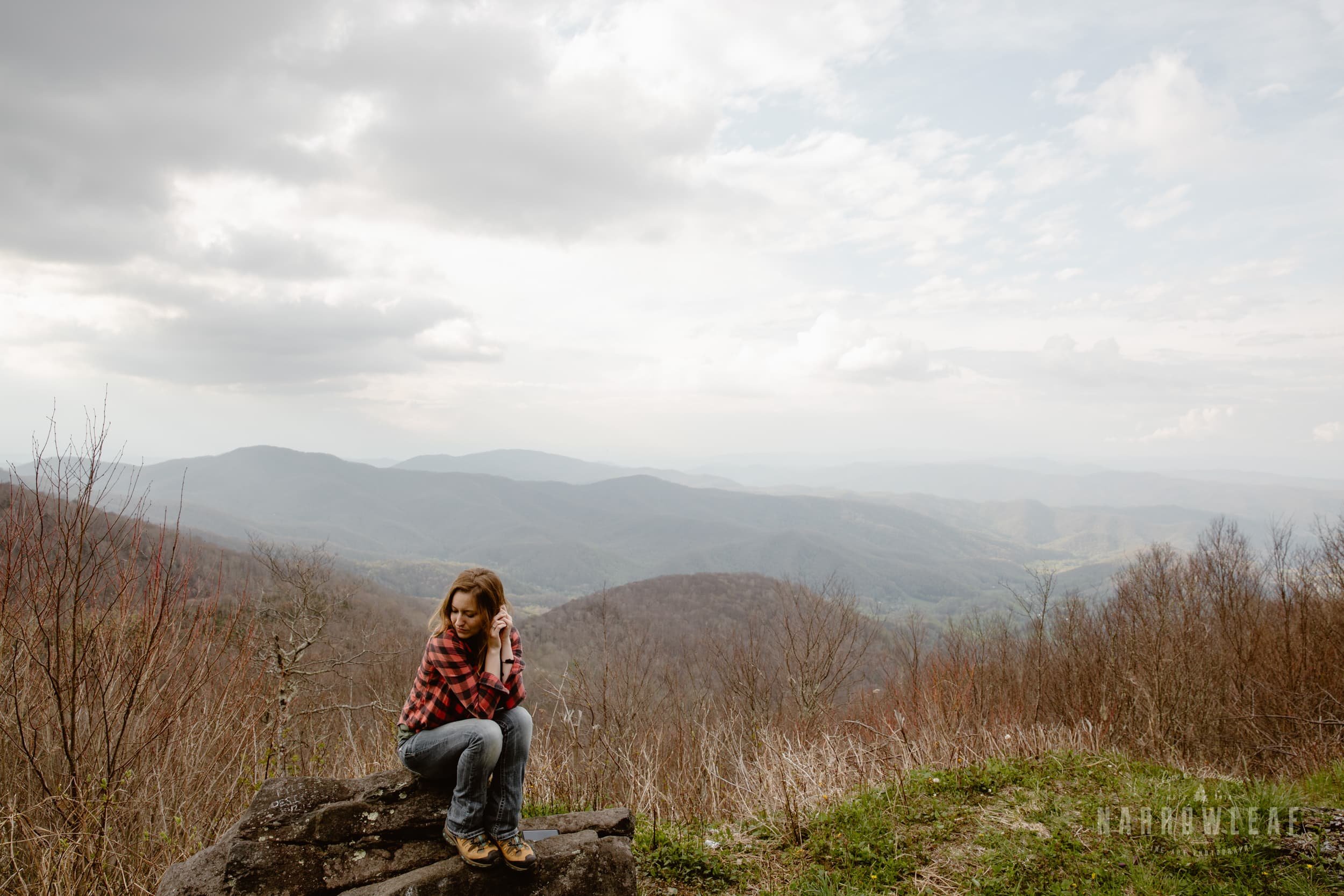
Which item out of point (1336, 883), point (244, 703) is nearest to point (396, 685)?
point (244, 703)

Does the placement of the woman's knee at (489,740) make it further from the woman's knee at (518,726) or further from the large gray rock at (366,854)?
the large gray rock at (366,854)

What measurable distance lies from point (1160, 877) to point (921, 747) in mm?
4137

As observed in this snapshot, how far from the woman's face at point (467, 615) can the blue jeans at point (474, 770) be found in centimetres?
68

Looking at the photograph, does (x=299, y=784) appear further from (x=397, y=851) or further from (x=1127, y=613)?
(x=1127, y=613)

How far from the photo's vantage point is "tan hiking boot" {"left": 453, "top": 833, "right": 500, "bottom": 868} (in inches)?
170

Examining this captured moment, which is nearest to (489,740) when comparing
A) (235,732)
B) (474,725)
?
(474,725)

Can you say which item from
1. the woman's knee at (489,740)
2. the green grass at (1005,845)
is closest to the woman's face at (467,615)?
the woman's knee at (489,740)

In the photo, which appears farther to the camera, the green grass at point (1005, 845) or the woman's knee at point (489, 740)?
the green grass at point (1005, 845)

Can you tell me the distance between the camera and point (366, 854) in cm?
456

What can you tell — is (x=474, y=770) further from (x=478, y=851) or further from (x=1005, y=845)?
(x=1005, y=845)

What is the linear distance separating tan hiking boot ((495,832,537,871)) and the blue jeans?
4 cm

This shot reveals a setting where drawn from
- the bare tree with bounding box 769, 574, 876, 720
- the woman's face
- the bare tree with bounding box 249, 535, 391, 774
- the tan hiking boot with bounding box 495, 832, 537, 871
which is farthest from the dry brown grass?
the bare tree with bounding box 769, 574, 876, 720

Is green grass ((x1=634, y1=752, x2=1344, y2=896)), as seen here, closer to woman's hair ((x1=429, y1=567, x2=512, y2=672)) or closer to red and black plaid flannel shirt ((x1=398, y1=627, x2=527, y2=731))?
red and black plaid flannel shirt ((x1=398, y1=627, x2=527, y2=731))

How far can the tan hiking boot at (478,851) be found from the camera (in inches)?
170
